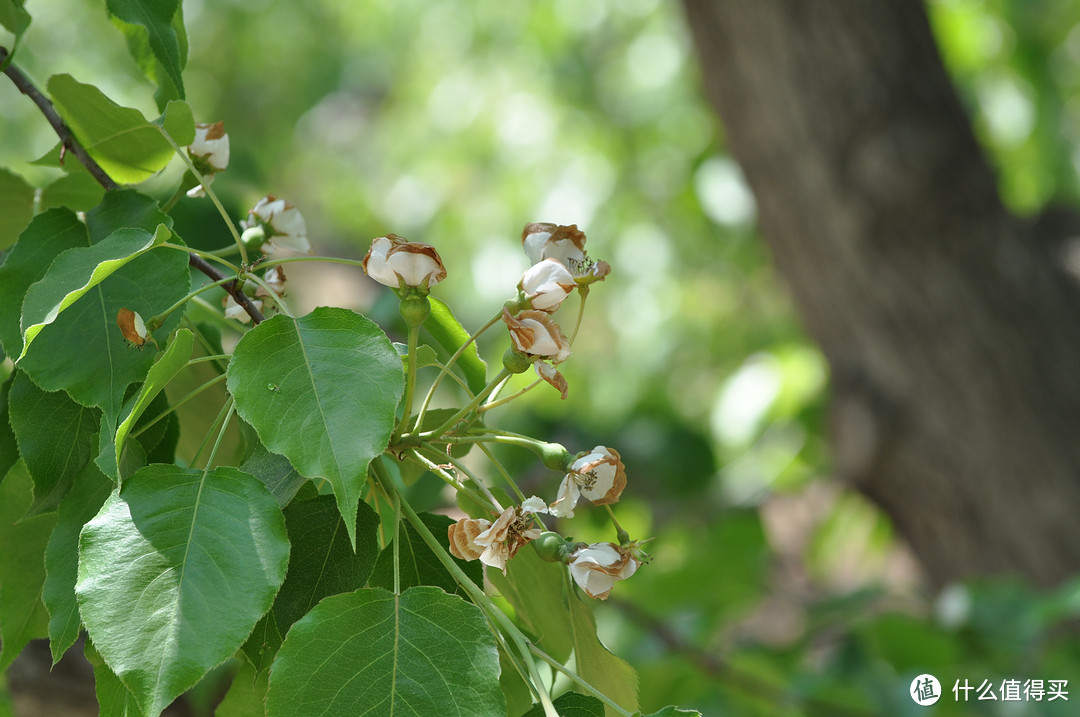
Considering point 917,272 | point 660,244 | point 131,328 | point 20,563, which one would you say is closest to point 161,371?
point 131,328

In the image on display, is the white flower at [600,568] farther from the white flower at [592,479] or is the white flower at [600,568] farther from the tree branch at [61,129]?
the tree branch at [61,129]

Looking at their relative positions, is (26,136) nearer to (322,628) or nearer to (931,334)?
(931,334)

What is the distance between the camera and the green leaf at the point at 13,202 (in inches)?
15.0

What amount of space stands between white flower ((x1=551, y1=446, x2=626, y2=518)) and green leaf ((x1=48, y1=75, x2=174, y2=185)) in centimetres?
19

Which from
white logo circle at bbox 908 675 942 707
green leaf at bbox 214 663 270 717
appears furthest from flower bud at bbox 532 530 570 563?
white logo circle at bbox 908 675 942 707

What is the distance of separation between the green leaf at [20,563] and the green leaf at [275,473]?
0.10 metres

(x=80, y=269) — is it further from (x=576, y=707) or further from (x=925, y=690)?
(x=925, y=690)

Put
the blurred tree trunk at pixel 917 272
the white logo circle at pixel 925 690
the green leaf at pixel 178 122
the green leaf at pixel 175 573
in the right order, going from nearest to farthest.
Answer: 1. the green leaf at pixel 175 573
2. the green leaf at pixel 178 122
3. the white logo circle at pixel 925 690
4. the blurred tree trunk at pixel 917 272

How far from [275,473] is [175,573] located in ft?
0.17

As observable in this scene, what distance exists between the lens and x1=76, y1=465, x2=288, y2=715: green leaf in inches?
8.7

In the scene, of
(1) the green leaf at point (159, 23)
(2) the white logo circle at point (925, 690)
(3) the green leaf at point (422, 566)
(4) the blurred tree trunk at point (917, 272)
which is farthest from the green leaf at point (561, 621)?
(4) the blurred tree trunk at point (917, 272)

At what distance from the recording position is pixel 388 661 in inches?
9.9

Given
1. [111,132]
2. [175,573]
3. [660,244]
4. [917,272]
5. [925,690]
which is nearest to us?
[175,573]

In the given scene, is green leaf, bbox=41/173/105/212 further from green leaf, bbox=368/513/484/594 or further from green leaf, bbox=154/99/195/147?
green leaf, bbox=368/513/484/594
